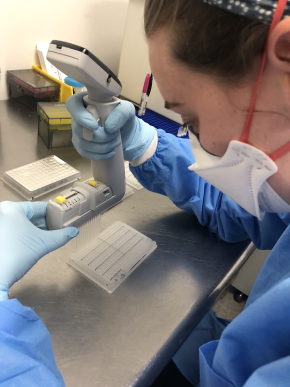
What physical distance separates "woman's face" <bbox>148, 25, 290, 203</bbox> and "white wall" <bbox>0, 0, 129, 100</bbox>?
0.98m

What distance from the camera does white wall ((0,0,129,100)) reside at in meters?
1.12

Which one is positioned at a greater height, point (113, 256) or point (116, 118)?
point (116, 118)

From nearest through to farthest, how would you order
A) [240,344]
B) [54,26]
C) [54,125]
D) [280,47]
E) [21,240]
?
1. [280,47]
2. [240,344]
3. [21,240]
4. [54,125]
5. [54,26]

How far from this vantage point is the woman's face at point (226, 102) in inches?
14.4

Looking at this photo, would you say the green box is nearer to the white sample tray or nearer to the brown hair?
the white sample tray

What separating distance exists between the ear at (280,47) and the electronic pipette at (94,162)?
1.03 feet

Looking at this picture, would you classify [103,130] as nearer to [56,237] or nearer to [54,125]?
[56,237]

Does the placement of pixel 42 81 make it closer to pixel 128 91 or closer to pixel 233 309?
pixel 128 91

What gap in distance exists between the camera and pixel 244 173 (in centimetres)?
47

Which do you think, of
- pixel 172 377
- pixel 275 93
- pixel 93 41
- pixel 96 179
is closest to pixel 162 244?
pixel 96 179

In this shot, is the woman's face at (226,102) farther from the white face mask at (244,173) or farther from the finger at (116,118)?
the finger at (116,118)

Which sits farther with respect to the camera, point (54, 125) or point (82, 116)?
point (54, 125)

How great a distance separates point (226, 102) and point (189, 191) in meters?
0.41

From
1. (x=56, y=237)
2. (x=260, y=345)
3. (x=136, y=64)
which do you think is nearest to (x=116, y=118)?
(x=56, y=237)
